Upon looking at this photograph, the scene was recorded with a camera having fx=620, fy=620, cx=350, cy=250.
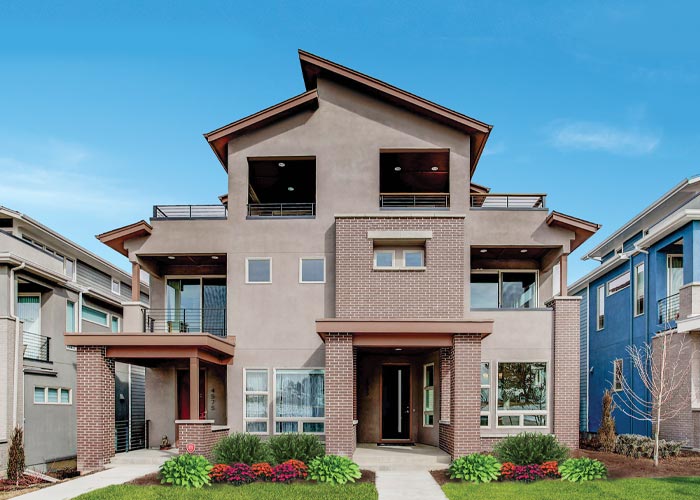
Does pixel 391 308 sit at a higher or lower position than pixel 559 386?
higher

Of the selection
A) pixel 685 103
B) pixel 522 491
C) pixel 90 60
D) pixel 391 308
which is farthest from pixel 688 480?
pixel 90 60

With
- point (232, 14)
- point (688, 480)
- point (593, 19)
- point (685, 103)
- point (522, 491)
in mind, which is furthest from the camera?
point (685, 103)

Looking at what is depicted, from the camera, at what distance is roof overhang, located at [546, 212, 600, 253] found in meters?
17.5

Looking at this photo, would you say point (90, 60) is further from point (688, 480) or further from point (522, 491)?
point (688, 480)

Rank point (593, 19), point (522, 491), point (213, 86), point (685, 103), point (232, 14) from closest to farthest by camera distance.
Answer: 1. point (522, 491)
2. point (232, 14)
3. point (593, 19)
4. point (213, 86)
5. point (685, 103)

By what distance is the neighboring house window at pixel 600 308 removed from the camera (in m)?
25.5

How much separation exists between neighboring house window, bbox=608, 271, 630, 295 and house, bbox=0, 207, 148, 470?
56.2 feet

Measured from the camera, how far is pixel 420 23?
1708 centimetres

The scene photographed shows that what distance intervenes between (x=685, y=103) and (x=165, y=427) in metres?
21.5

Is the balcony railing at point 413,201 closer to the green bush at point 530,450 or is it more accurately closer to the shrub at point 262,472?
the green bush at point 530,450

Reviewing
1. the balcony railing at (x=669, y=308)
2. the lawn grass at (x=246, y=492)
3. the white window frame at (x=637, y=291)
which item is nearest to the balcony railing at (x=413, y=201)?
the balcony railing at (x=669, y=308)

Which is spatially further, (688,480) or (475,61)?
(475,61)

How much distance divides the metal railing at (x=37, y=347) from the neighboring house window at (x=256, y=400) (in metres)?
6.40

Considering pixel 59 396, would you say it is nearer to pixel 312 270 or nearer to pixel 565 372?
pixel 312 270
